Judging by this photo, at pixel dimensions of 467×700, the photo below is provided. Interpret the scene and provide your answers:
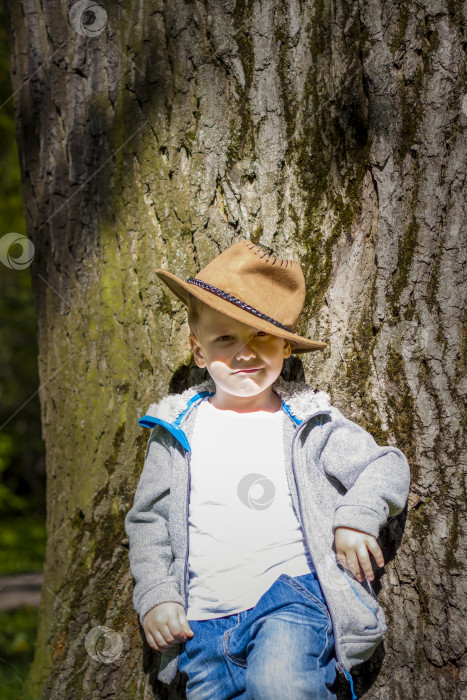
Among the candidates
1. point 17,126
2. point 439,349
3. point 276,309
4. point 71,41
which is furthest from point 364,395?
point 17,126

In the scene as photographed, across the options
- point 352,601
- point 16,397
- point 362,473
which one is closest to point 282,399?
point 362,473

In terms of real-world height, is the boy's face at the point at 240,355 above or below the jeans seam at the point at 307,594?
above

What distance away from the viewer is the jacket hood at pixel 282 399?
222cm

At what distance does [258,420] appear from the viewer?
2238mm

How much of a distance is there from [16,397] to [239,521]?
8733 mm

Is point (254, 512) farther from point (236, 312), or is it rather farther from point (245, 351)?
point (236, 312)

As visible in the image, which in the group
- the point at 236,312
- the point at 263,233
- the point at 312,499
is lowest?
the point at 312,499

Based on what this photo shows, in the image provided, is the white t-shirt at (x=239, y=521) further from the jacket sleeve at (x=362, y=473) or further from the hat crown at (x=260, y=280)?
the hat crown at (x=260, y=280)

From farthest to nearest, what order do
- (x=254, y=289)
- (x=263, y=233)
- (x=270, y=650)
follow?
(x=263, y=233)
(x=254, y=289)
(x=270, y=650)

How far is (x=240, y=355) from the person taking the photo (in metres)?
2.11

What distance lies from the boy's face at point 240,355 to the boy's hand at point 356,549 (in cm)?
54

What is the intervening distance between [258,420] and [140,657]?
1046 millimetres

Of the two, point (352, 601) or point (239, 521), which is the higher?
point (239, 521)

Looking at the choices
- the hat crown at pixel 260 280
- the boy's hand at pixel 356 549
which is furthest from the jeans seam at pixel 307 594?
the hat crown at pixel 260 280
